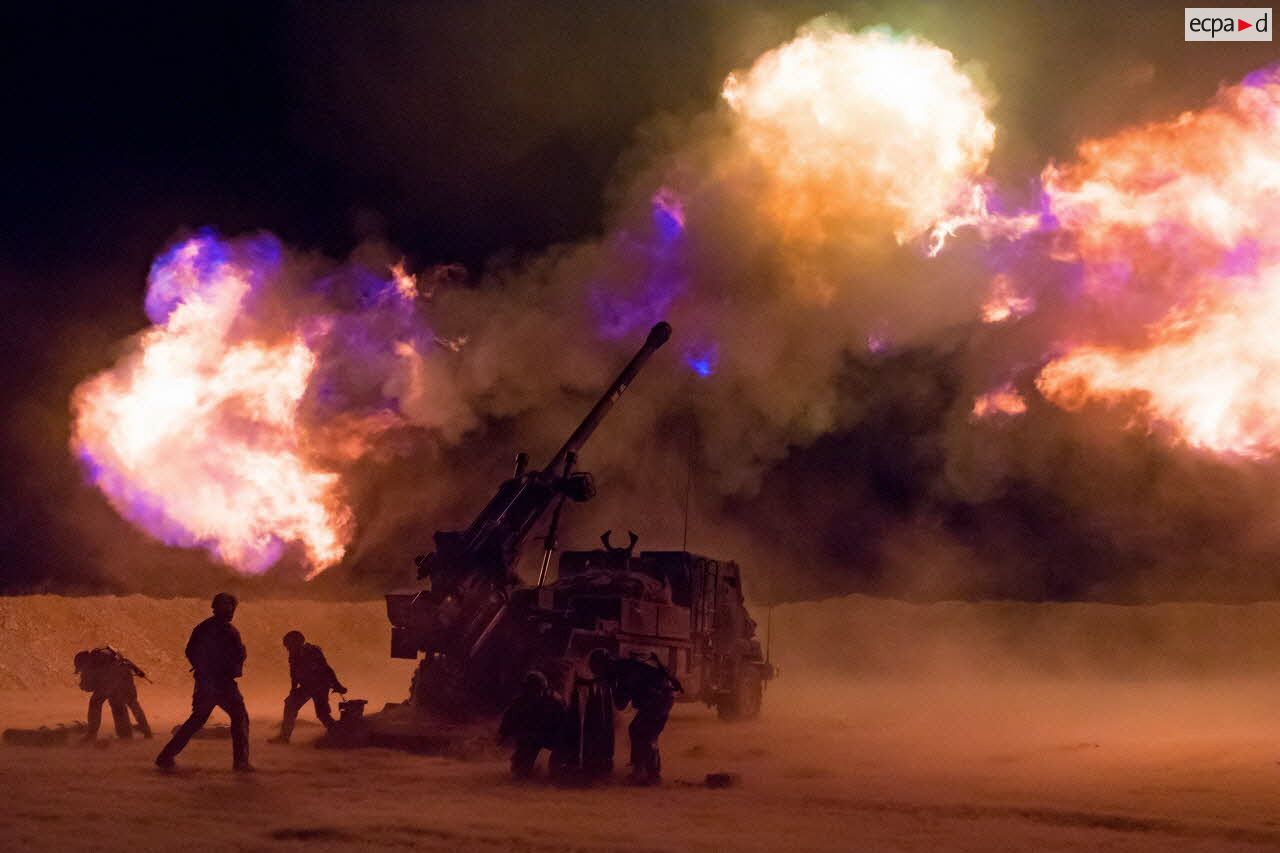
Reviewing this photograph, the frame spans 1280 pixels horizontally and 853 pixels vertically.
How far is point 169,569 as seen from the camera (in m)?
31.4

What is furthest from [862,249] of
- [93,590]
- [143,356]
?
[93,590]

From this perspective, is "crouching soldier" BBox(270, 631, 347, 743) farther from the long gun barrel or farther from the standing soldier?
the long gun barrel

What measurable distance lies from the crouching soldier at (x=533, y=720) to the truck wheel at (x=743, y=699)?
938 centimetres

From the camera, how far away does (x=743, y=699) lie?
2150 centimetres

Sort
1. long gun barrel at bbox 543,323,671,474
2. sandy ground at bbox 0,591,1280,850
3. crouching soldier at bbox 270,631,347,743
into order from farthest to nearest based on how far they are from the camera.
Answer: long gun barrel at bbox 543,323,671,474 → crouching soldier at bbox 270,631,347,743 → sandy ground at bbox 0,591,1280,850

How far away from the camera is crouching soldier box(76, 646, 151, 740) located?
1494 cm

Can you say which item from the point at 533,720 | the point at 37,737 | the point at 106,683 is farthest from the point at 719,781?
the point at 37,737

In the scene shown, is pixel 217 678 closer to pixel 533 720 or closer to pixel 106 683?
pixel 533 720

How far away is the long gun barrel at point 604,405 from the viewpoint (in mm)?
17214

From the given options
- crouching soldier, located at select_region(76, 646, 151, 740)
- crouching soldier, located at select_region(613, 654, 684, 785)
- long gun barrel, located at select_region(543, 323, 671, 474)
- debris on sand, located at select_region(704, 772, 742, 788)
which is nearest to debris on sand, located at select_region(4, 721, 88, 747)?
crouching soldier, located at select_region(76, 646, 151, 740)

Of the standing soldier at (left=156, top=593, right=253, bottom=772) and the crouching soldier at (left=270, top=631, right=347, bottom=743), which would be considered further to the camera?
the crouching soldier at (left=270, top=631, right=347, bottom=743)

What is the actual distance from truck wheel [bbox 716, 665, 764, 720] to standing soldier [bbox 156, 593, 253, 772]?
10.7m

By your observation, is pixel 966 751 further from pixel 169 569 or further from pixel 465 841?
pixel 169 569

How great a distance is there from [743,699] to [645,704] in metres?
9.74
